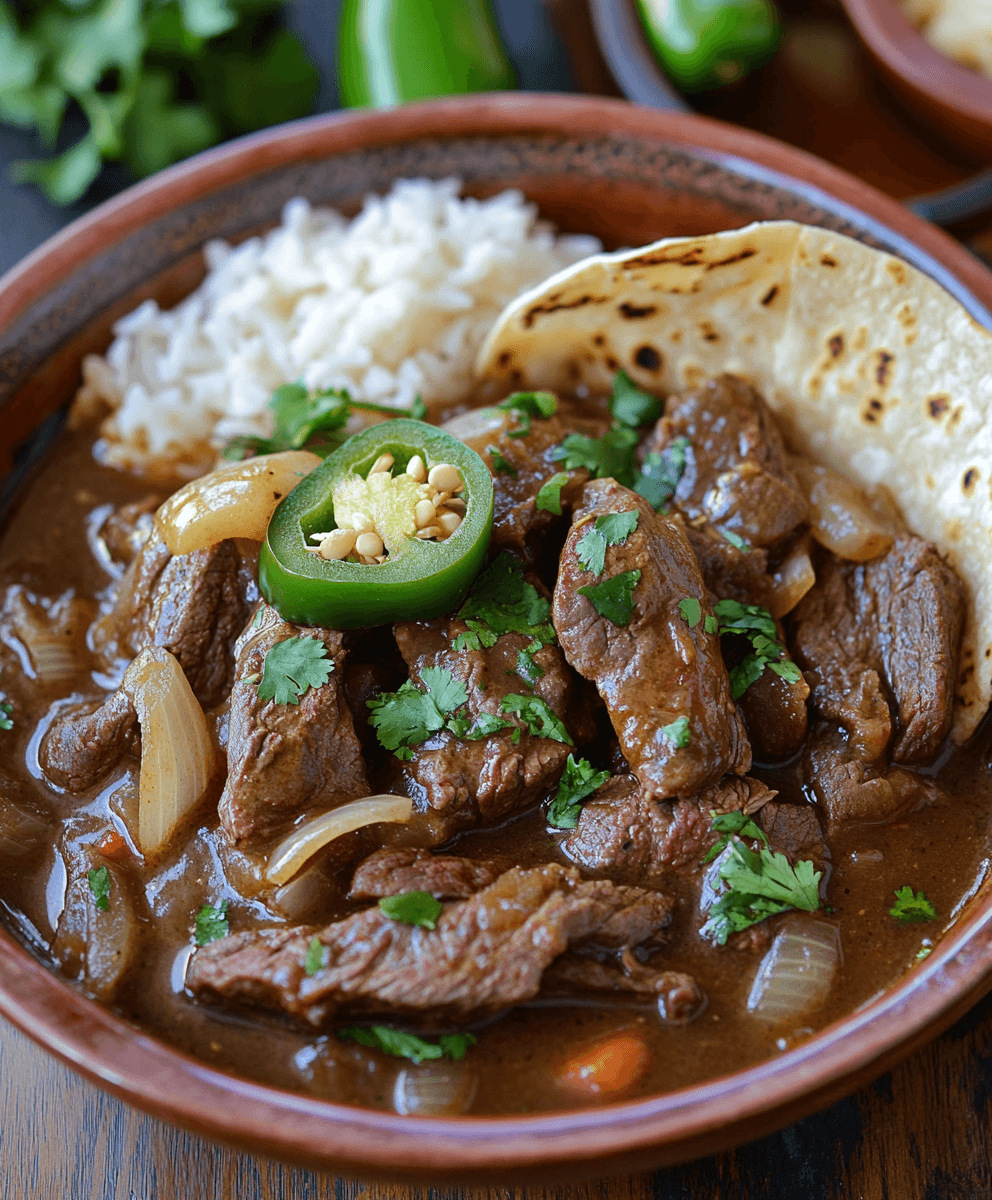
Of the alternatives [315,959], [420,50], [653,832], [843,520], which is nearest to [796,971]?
[653,832]

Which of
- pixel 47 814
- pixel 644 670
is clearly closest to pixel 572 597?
pixel 644 670

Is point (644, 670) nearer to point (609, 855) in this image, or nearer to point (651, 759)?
point (651, 759)

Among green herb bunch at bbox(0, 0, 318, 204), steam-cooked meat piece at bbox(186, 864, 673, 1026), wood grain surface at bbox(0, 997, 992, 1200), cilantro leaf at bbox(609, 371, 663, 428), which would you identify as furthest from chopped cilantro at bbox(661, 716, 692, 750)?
green herb bunch at bbox(0, 0, 318, 204)

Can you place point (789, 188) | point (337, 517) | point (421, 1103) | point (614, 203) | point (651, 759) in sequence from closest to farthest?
point (421, 1103) < point (651, 759) < point (337, 517) < point (789, 188) < point (614, 203)

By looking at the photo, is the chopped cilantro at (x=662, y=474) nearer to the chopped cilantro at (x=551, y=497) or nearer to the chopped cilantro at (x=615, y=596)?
the chopped cilantro at (x=551, y=497)

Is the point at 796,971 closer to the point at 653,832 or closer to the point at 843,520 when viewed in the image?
the point at 653,832

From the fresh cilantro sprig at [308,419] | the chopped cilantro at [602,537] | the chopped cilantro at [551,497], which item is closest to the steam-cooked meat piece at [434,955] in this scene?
the chopped cilantro at [602,537]
